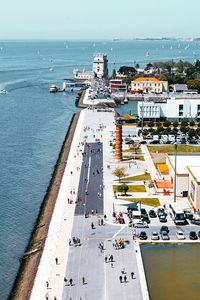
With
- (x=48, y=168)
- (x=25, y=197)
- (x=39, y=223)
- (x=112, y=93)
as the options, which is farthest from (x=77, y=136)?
(x=112, y=93)

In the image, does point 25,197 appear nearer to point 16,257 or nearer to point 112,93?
point 16,257

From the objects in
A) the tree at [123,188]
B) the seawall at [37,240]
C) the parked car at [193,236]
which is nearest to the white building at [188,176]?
the tree at [123,188]

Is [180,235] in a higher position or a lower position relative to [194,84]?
lower

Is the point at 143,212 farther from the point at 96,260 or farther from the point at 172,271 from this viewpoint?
the point at 172,271

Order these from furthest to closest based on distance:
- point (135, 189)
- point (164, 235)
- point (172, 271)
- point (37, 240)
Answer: point (135, 189), point (37, 240), point (164, 235), point (172, 271)

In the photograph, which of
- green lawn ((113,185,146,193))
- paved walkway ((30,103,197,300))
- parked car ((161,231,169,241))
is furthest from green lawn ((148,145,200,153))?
parked car ((161,231,169,241))

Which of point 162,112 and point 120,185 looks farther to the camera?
point 162,112

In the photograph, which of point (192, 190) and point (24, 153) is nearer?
point (192, 190)

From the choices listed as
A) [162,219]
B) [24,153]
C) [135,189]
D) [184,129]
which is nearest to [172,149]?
[184,129]

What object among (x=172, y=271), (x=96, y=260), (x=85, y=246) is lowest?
(x=172, y=271)
